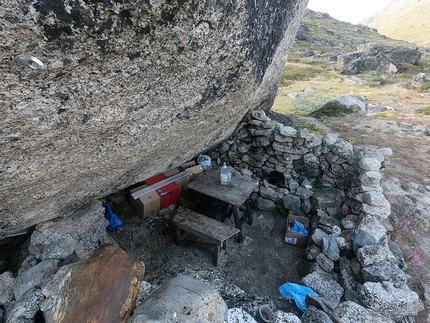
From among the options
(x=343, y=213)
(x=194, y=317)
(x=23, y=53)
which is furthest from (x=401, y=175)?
(x=23, y=53)

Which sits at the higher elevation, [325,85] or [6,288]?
[6,288]

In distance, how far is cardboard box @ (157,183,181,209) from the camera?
18.6 ft

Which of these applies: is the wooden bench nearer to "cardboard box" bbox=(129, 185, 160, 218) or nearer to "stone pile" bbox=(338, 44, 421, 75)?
"cardboard box" bbox=(129, 185, 160, 218)

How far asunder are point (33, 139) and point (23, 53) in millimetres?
815

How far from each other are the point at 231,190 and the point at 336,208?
225 cm

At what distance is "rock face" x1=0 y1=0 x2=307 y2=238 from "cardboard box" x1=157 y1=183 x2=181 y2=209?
1558mm

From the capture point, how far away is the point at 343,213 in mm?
5434

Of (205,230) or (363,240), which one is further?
(205,230)

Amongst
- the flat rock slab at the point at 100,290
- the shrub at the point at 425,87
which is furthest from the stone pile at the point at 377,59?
the flat rock slab at the point at 100,290

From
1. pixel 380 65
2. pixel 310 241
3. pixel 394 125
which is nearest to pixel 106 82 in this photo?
pixel 310 241

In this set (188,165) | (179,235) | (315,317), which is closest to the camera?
(315,317)

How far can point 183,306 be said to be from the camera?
7.92ft

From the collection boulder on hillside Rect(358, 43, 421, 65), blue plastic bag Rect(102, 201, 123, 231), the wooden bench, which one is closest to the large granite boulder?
the wooden bench

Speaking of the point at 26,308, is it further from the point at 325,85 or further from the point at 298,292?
the point at 325,85
